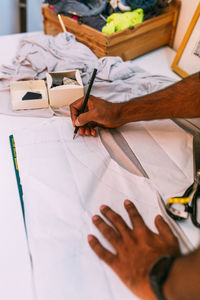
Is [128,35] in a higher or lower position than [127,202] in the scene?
higher

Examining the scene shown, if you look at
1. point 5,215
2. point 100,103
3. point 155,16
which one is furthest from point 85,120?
point 155,16

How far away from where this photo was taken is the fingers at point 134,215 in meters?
0.67

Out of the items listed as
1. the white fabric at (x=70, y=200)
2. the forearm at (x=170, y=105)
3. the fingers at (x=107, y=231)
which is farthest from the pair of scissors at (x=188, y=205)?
the forearm at (x=170, y=105)

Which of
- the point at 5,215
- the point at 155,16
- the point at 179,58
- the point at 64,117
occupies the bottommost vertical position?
the point at 5,215

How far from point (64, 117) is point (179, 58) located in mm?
679

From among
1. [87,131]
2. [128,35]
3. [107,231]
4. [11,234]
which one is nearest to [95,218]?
[107,231]

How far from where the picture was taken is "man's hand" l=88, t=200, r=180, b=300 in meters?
0.58

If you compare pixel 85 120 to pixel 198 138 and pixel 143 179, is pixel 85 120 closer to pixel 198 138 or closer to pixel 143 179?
pixel 143 179

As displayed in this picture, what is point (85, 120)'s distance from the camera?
896 mm

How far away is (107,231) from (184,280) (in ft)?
0.66

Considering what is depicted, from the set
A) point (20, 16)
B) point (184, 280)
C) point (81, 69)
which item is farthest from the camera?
point (20, 16)

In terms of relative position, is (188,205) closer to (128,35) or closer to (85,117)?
(85,117)

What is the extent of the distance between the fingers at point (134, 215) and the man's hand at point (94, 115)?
0.29 metres

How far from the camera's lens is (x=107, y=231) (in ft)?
2.16
